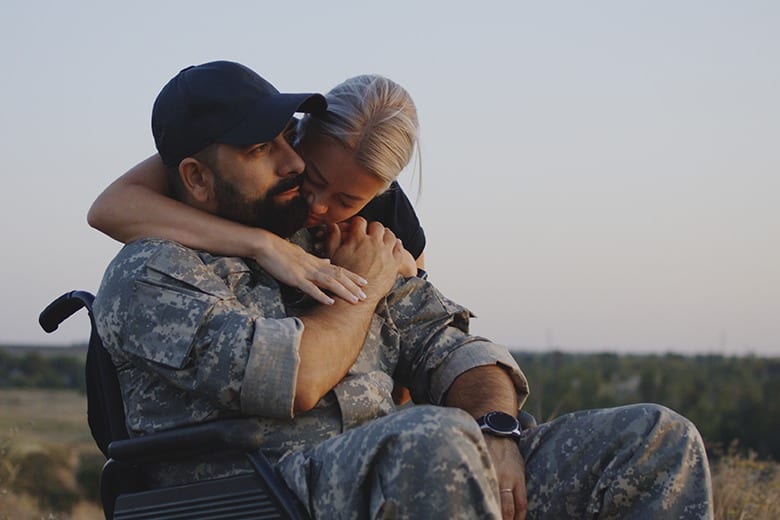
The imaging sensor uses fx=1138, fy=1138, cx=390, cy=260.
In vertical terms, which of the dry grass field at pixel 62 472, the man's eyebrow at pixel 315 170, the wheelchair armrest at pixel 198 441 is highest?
the man's eyebrow at pixel 315 170

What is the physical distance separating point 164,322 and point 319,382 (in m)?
0.42

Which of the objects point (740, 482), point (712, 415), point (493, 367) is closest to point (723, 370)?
point (712, 415)

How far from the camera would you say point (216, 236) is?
3.26 m

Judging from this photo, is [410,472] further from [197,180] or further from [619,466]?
[197,180]

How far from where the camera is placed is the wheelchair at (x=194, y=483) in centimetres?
270

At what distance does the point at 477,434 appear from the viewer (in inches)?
99.3

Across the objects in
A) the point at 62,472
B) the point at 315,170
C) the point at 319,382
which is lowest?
the point at 62,472

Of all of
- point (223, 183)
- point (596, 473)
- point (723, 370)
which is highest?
point (223, 183)

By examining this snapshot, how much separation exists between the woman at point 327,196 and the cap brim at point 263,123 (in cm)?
27

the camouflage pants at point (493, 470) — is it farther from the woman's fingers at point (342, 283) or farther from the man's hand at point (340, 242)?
the man's hand at point (340, 242)

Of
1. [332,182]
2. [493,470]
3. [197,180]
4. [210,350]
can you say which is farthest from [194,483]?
[332,182]

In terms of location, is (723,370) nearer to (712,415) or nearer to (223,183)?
(712,415)

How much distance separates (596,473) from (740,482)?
11.7 feet

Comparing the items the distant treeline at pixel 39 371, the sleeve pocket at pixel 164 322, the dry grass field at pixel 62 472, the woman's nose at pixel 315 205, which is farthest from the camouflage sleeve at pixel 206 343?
the distant treeline at pixel 39 371
